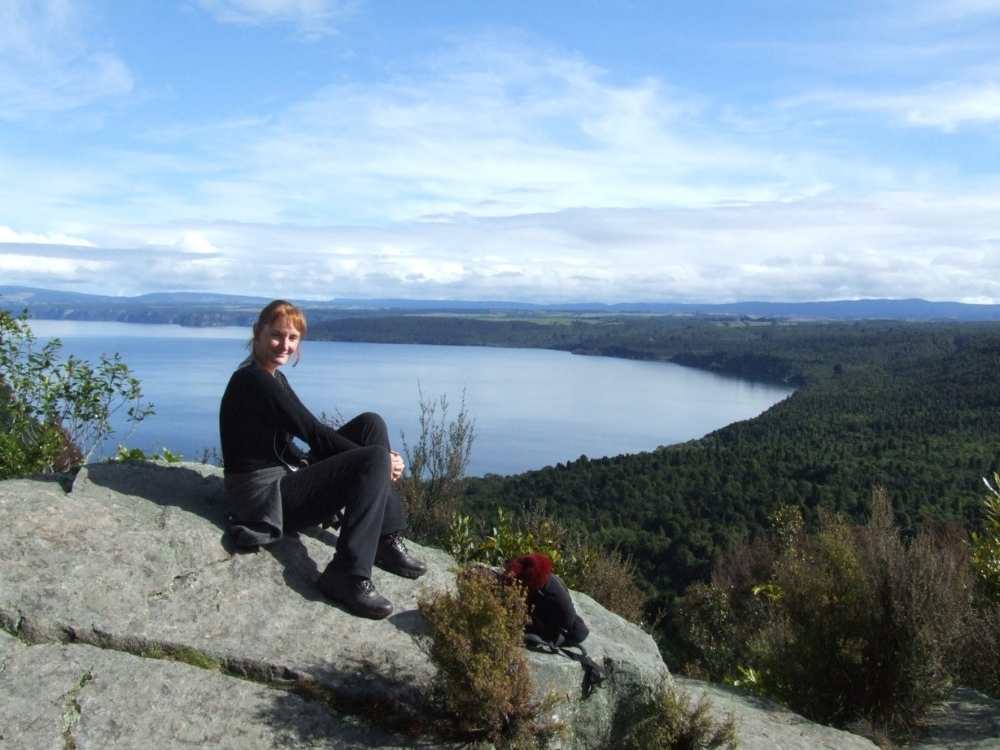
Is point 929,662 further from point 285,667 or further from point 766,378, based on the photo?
point 766,378

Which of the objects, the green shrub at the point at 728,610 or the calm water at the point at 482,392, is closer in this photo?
the green shrub at the point at 728,610

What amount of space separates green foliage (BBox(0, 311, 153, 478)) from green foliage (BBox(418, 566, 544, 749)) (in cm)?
428

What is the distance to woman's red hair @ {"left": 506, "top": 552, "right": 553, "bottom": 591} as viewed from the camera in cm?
423

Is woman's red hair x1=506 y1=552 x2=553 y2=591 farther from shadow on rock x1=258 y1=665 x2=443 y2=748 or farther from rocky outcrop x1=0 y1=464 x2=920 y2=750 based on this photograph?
shadow on rock x1=258 y1=665 x2=443 y2=748

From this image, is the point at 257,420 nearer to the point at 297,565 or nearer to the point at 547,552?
the point at 297,565

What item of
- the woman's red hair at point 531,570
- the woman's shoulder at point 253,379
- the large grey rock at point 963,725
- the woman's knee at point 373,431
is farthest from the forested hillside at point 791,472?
the woman's shoulder at point 253,379

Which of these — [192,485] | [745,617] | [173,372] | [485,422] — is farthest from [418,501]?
[173,372]

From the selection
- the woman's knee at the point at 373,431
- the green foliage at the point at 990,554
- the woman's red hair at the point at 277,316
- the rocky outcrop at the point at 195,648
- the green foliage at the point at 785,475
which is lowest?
the green foliage at the point at 785,475

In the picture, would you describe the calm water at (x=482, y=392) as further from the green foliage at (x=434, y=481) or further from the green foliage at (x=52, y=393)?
the green foliage at (x=52, y=393)

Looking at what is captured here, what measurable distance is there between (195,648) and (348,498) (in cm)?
99

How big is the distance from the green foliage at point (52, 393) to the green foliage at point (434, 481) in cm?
325

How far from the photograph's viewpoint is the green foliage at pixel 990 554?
7.13 m

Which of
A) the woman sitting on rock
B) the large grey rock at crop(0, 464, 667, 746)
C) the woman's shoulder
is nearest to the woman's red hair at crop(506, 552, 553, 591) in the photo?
the large grey rock at crop(0, 464, 667, 746)

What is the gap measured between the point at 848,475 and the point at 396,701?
35517 millimetres
